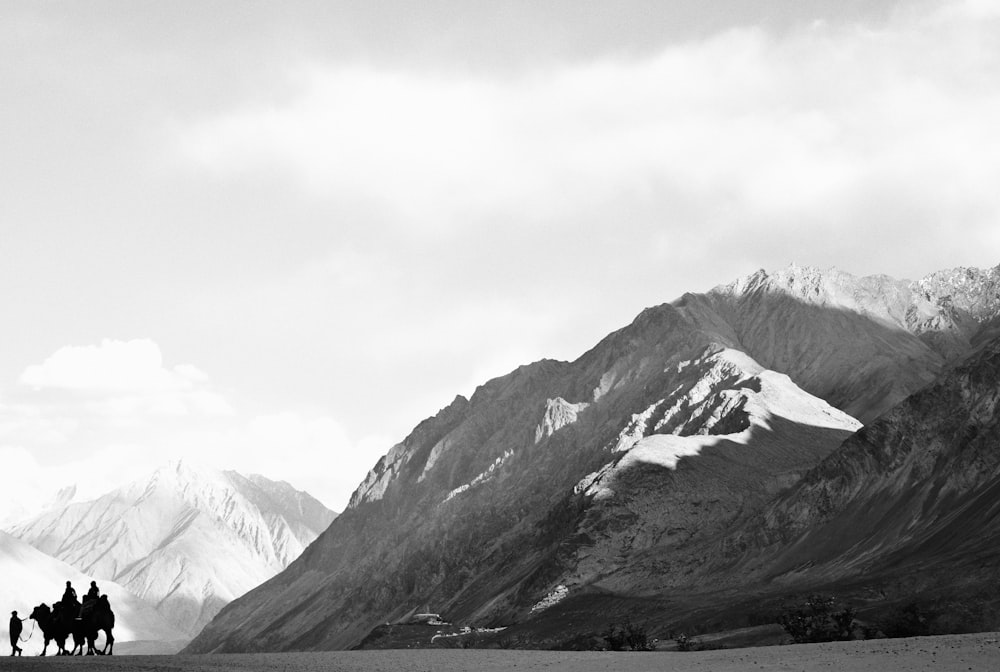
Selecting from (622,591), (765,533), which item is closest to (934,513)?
(765,533)

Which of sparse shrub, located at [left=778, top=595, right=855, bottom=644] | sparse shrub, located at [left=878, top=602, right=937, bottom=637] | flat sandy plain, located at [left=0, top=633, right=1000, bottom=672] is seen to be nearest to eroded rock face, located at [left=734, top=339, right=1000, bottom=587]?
sparse shrub, located at [left=878, top=602, right=937, bottom=637]

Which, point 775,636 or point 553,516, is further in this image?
point 553,516

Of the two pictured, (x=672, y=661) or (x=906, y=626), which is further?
(x=906, y=626)

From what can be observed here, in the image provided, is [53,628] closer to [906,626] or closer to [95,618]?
[95,618]

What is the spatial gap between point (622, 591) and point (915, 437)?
42.3 m

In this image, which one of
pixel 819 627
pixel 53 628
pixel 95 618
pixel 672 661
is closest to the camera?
pixel 672 661

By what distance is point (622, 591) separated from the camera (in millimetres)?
156750

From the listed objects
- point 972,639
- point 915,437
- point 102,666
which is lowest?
point 972,639

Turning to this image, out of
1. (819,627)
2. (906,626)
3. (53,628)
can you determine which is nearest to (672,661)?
(819,627)

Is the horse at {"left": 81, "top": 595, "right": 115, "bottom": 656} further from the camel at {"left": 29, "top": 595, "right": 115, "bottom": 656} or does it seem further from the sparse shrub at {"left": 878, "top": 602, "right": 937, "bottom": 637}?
the sparse shrub at {"left": 878, "top": 602, "right": 937, "bottom": 637}

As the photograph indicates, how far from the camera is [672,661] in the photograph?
4147 cm

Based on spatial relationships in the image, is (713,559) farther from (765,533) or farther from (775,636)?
(775,636)

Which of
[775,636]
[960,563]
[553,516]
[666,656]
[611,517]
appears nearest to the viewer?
A: [666,656]

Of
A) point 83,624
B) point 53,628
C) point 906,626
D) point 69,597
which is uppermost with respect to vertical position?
point 69,597
